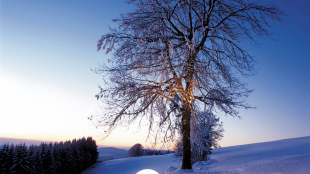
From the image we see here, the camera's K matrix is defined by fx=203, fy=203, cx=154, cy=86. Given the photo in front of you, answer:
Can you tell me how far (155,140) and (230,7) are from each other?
5888 mm

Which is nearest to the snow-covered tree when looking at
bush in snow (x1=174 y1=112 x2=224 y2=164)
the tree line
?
the tree line

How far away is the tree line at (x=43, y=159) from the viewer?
10.6 metres

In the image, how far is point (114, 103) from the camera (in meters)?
6.98

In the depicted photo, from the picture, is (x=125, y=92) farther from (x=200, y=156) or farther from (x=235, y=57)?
(x=200, y=156)

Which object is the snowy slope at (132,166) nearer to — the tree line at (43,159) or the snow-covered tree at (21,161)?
the tree line at (43,159)

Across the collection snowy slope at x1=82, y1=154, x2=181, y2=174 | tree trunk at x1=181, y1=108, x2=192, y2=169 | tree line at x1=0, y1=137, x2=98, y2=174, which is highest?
tree trunk at x1=181, y1=108, x2=192, y2=169

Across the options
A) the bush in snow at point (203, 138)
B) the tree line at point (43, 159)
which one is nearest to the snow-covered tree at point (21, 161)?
the tree line at point (43, 159)

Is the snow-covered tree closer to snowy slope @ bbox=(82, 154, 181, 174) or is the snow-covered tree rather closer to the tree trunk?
the tree trunk

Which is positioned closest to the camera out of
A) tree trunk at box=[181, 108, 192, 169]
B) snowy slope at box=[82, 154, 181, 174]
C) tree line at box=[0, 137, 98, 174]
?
tree trunk at box=[181, 108, 192, 169]

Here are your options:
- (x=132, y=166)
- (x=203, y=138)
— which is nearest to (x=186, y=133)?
(x=203, y=138)

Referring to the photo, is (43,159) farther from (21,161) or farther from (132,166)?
(132,166)

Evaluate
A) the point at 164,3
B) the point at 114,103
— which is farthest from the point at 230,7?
the point at 114,103

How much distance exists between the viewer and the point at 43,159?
13.5m

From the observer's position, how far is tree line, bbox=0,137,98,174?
34.9ft
